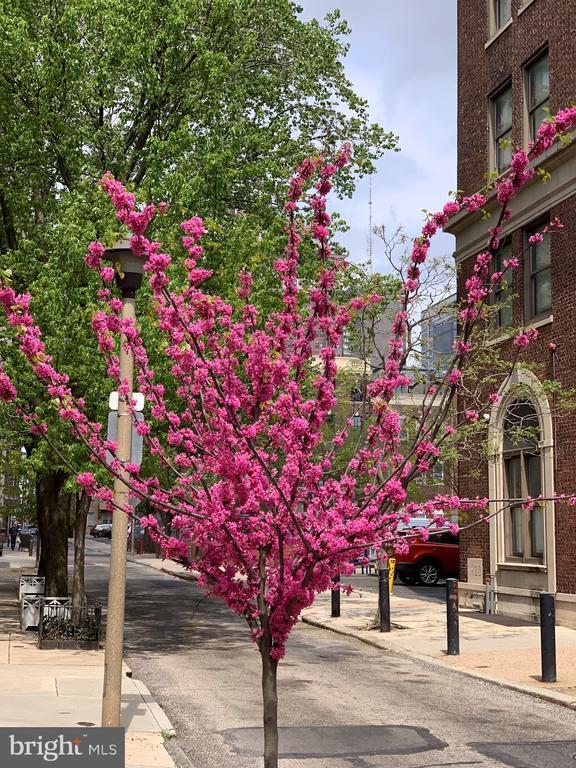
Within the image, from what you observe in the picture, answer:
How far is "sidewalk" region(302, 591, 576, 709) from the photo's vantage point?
14656 millimetres

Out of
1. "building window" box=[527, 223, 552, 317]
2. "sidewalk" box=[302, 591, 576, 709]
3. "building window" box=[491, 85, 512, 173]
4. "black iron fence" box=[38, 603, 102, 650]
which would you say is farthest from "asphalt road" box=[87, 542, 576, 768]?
"building window" box=[491, 85, 512, 173]

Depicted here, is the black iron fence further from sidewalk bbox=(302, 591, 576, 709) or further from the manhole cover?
the manhole cover

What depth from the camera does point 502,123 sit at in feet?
83.7

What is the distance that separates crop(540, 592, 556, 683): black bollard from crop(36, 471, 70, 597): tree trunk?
1070 centimetres

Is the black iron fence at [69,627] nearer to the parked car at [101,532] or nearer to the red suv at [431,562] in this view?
the red suv at [431,562]

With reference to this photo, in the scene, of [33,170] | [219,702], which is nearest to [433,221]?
[219,702]

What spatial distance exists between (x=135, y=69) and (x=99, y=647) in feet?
35.1

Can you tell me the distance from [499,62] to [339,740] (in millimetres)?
19705

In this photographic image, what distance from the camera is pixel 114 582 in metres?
9.60

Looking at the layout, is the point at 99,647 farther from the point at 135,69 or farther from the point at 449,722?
the point at 135,69

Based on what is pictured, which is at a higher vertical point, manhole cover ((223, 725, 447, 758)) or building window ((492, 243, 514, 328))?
building window ((492, 243, 514, 328))

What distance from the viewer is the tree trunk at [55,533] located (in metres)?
21.8

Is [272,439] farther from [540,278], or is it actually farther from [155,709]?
[540,278]

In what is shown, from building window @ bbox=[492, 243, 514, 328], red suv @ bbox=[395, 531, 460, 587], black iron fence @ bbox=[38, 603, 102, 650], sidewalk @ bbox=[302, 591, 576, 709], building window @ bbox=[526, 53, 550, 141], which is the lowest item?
sidewalk @ bbox=[302, 591, 576, 709]
